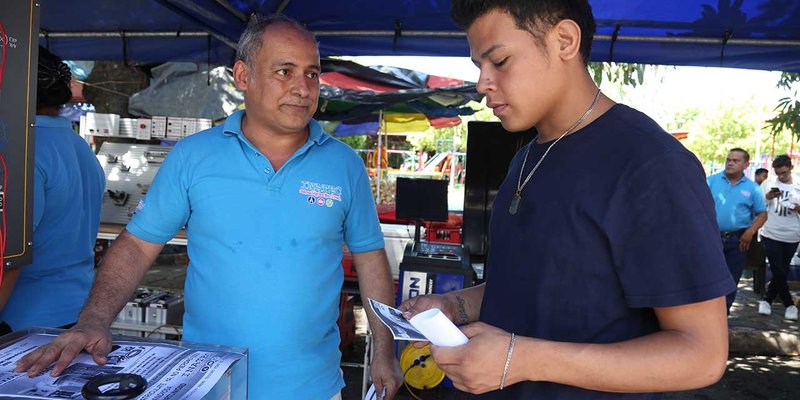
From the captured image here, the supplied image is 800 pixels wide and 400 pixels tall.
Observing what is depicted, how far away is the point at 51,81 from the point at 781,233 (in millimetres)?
8154

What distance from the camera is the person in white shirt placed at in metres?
7.25

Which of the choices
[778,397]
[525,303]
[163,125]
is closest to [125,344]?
[525,303]

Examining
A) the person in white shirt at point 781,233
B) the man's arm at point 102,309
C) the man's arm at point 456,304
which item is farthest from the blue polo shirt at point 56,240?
the person in white shirt at point 781,233

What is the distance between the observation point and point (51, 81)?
2.22 m

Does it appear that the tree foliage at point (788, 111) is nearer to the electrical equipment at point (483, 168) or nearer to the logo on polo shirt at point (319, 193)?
the electrical equipment at point (483, 168)

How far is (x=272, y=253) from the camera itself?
6.09 feet

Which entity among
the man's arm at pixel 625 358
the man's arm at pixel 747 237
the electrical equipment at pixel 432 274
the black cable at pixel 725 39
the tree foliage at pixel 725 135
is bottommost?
the electrical equipment at pixel 432 274

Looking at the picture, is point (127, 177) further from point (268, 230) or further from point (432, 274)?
point (268, 230)

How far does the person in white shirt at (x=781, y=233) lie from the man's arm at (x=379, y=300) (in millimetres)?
6988

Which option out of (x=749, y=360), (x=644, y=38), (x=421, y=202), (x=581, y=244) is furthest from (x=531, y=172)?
(x=749, y=360)

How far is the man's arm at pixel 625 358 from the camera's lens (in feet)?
3.37

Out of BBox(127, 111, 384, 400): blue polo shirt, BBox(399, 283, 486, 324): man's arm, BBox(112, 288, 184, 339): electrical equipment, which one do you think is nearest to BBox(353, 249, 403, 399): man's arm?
BBox(127, 111, 384, 400): blue polo shirt

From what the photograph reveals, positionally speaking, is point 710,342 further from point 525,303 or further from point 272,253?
point 272,253

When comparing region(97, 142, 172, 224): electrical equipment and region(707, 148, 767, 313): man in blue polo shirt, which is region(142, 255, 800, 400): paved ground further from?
region(97, 142, 172, 224): electrical equipment
